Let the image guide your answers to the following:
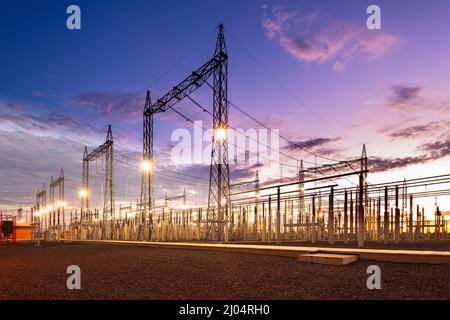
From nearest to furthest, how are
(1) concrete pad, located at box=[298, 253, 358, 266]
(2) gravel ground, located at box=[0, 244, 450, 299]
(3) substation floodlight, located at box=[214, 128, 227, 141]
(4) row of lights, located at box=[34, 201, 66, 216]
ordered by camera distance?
(2) gravel ground, located at box=[0, 244, 450, 299], (1) concrete pad, located at box=[298, 253, 358, 266], (3) substation floodlight, located at box=[214, 128, 227, 141], (4) row of lights, located at box=[34, 201, 66, 216]

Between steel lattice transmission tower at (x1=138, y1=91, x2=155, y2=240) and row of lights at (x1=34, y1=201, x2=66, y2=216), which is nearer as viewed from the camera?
steel lattice transmission tower at (x1=138, y1=91, x2=155, y2=240)

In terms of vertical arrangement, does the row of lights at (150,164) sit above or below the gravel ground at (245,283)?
above

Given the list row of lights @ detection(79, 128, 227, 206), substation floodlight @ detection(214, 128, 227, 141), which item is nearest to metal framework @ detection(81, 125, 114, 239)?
row of lights @ detection(79, 128, 227, 206)

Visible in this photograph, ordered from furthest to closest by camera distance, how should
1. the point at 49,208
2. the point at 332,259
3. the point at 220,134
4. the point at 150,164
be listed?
the point at 49,208 < the point at 150,164 < the point at 220,134 < the point at 332,259

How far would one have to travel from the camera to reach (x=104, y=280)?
681 cm

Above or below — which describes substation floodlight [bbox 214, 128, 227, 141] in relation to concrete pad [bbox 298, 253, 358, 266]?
above

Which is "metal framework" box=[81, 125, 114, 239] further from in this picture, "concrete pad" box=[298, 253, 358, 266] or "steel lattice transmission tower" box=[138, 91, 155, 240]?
"concrete pad" box=[298, 253, 358, 266]

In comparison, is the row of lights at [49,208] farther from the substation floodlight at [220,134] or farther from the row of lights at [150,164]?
the substation floodlight at [220,134]

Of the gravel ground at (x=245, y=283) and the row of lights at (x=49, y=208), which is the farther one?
the row of lights at (x=49, y=208)

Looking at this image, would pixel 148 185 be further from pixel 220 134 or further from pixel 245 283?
pixel 245 283

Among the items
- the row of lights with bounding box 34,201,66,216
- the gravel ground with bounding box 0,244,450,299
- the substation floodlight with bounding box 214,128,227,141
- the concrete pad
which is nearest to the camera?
the gravel ground with bounding box 0,244,450,299

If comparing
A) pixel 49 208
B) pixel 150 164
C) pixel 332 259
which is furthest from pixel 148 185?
pixel 49 208

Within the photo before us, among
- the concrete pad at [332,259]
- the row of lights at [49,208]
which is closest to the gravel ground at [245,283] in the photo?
the concrete pad at [332,259]
